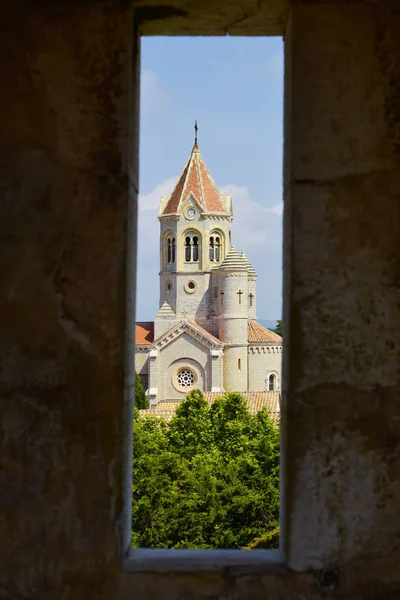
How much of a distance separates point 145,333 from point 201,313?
4294 mm

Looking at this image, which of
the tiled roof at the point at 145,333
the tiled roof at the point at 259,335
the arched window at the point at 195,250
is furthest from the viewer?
the arched window at the point at 195,250

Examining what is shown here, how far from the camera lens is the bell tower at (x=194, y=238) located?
46.0m

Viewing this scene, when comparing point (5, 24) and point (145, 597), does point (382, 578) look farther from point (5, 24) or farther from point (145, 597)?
point (5, 24)

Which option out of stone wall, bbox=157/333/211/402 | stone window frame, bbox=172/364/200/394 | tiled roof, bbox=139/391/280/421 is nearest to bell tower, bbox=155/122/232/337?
stone wall, bbox=157/333/211/402

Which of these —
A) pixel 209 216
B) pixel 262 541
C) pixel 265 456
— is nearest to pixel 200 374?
pixel 209 216

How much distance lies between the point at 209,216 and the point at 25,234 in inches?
1770

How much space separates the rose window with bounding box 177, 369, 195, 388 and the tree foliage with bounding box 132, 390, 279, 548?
700 inches

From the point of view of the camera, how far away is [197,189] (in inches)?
1833

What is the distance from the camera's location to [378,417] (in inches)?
56.7

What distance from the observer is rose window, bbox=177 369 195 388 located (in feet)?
130

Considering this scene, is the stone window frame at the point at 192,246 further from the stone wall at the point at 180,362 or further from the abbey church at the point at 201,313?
the stone wall at the point at 180,362

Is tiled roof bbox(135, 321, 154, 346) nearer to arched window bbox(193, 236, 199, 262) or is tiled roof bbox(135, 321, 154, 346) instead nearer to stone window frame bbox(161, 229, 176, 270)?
stone window frame bbox(161, 229, 176, 270)

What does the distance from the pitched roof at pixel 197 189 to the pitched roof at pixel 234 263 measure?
13.2ft

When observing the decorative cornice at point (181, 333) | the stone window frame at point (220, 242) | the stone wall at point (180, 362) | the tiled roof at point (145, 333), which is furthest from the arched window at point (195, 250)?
the stone wall at point (180, 362)
